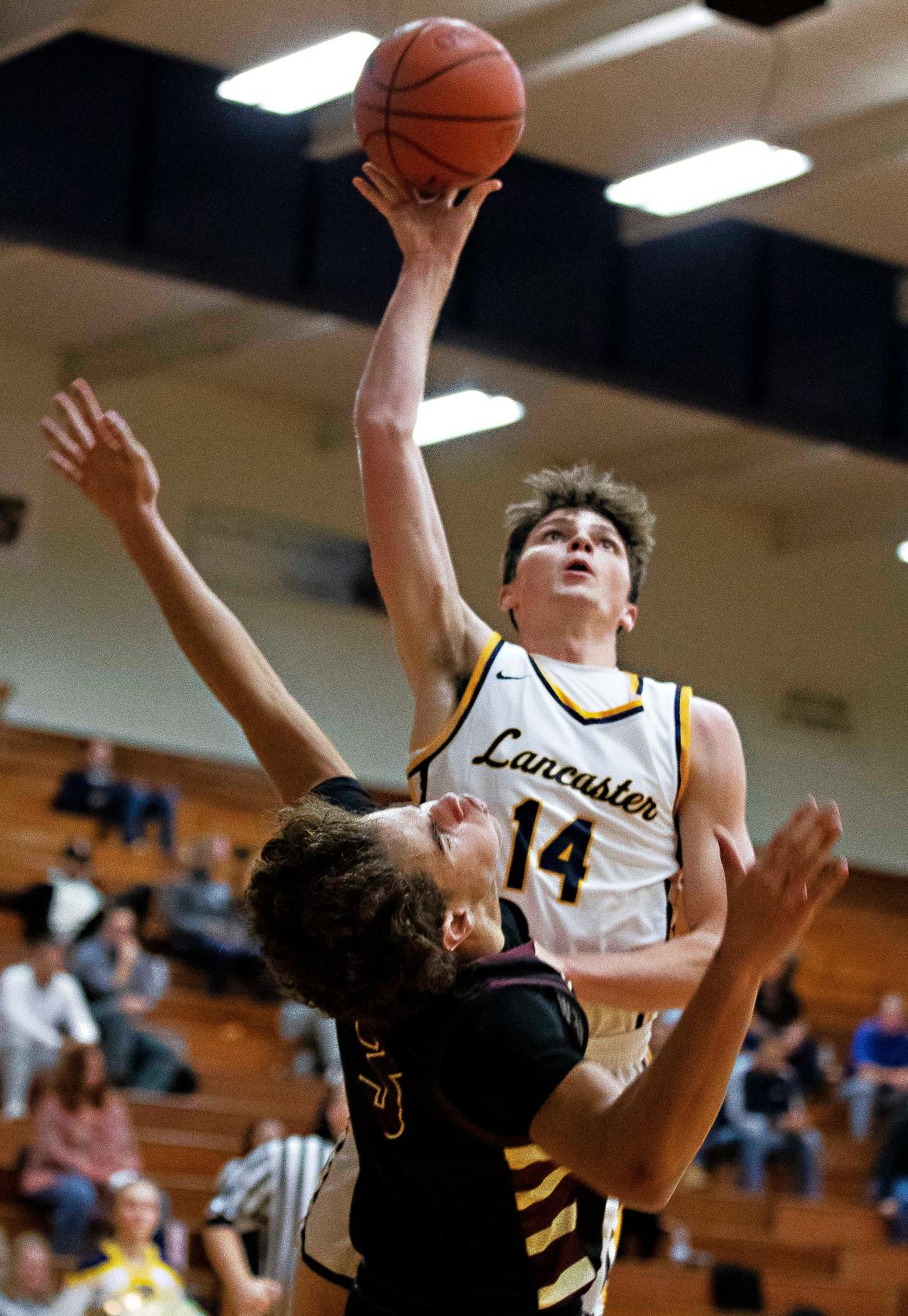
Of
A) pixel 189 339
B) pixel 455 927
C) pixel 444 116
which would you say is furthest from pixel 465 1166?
pixel 189 339

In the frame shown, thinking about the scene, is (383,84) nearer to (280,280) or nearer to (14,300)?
(280,280)

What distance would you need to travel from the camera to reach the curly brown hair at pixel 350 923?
278cm

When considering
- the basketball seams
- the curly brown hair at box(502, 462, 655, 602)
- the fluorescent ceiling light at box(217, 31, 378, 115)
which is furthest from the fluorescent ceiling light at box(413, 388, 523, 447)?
the curly brown hair at box(502, 462, 655, 602)

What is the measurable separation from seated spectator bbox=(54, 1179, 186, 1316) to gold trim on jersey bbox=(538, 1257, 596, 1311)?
6.09m

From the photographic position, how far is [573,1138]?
8.26 feet

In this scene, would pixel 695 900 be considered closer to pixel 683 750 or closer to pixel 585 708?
pixel 683 750

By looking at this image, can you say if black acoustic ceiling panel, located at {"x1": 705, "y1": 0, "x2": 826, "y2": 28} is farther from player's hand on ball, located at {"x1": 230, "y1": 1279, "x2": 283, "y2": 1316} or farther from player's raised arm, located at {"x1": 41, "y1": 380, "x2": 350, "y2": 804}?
player's raised arm, located at {"x1": 41, "y1": 380, "x2": 350, "y2": 804}

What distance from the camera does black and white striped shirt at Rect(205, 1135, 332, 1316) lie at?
24.6ft

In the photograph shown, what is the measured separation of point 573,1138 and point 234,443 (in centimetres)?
1818

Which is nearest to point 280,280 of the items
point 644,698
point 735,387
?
point 735,387

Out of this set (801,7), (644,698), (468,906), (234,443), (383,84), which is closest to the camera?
(468,906)

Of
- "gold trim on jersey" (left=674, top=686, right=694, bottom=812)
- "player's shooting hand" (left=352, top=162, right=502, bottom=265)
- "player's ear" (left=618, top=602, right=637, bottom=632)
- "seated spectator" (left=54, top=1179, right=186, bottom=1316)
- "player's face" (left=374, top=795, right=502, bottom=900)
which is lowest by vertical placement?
"seated spectator" (left=54, top=1179, right=186, bottom=1316)

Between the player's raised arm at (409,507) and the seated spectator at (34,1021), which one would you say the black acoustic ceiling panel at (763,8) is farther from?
the seated spectator at (34,1021)

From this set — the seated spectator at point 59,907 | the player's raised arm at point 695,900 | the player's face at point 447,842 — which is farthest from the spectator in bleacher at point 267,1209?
the seated spectator at point 59,907
